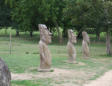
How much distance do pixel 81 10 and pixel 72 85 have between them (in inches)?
514

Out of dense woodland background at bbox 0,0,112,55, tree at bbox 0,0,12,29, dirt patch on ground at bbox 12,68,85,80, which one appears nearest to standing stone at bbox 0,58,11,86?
dirt patch on ground at bbox 12,68,85,80

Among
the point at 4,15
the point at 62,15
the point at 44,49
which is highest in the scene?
the point at 4,15

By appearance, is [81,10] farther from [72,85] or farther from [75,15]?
[72,85]

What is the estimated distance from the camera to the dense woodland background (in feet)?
66.4

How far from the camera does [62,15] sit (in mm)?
34219

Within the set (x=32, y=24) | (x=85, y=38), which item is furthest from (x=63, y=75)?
(x=32, y=24)

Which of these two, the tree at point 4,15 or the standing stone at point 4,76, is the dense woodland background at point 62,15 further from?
the standing stone at point 4,76

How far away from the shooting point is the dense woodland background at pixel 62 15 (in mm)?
20250

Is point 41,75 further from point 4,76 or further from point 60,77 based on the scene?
point 4,76

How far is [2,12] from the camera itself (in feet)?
145

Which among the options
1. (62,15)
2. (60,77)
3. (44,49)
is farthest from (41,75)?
(62,15)

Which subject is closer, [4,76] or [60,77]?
[4,76]

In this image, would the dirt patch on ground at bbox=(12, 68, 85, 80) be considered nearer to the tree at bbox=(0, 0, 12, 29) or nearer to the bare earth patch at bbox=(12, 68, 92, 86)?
the bare earth patch at bbox=(12, 68, 92, 86)

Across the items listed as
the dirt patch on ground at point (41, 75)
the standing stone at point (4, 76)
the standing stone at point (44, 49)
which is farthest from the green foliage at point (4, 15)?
the standing stone at point (4, 76)
